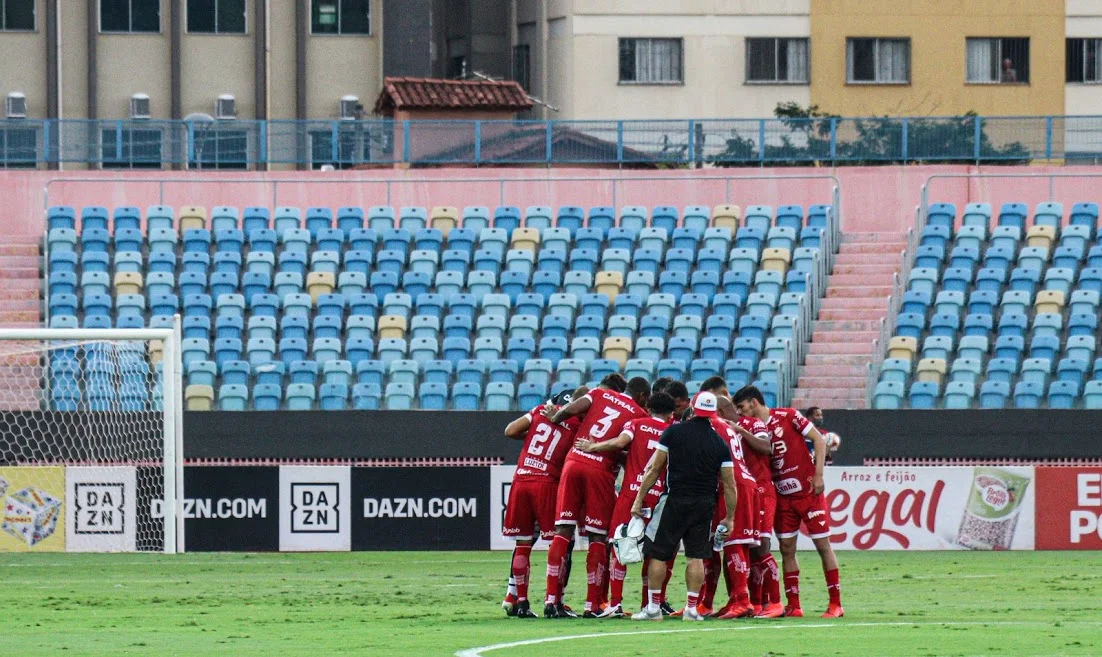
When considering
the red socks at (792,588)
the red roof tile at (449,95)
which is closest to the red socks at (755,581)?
the red socks at (792,588)

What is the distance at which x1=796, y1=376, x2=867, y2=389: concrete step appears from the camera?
98.4 ft

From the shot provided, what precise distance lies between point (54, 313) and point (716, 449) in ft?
62.8

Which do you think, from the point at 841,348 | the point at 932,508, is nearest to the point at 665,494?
the point at 932,508

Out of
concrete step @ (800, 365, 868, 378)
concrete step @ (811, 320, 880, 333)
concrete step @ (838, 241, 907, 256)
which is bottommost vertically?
concrete step @ (800, 365, 868, 378)

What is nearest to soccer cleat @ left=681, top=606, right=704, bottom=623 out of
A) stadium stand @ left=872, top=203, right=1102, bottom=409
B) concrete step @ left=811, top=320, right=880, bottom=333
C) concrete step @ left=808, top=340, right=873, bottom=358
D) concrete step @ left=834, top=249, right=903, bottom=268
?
stadium stand @ left=872, top=203, right=1102, bottom=409

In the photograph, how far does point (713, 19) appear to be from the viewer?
4588 cm

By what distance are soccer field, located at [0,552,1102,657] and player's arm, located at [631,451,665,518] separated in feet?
3.06

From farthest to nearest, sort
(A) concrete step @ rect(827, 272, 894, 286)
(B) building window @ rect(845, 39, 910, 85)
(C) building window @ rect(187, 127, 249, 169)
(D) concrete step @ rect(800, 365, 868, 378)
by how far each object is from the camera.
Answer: (B) building window @ rect(845, 39, 910, 85)
(C) building window @ rect(187, 127, 249, 169)
(A) concrete step @ rect(827, 272, 894, 286)
(D) concrete step @ rect(800, 365, 868, 378)

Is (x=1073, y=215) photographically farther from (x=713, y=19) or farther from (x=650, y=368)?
(x=713, y=19)

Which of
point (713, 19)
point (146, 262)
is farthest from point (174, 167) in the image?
point (713, 19)

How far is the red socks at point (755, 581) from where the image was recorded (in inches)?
632

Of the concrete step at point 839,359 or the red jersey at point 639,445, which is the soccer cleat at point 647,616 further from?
the concrete step at point 839,359

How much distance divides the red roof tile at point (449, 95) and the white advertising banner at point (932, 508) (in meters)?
17.5

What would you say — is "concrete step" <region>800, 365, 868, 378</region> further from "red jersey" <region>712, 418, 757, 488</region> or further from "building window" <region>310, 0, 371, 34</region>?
"building window" <region>310, 0, 371, 34</region>
